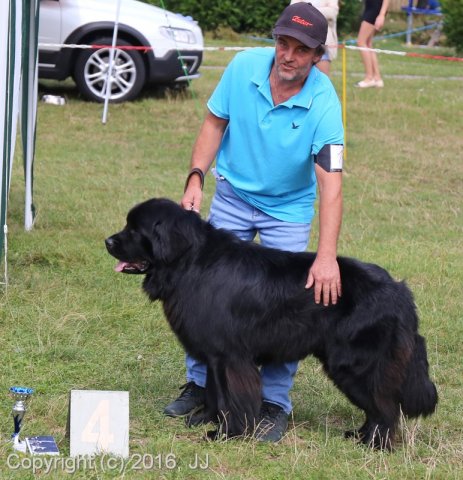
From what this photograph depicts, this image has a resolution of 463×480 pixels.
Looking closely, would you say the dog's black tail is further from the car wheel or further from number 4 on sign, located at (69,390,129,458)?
the car wheel

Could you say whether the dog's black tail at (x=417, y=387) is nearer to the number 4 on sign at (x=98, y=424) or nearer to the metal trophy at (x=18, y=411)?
the number 4 on sign at (x=98, y=424)

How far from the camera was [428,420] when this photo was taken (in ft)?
16.1

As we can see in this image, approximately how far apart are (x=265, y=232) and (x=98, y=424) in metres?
1.29

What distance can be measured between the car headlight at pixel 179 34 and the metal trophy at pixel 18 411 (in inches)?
380

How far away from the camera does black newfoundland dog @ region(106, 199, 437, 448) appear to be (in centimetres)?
433

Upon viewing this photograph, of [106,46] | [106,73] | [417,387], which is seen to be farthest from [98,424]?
[106,73]

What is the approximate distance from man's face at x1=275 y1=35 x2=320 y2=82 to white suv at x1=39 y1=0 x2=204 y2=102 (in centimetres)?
821

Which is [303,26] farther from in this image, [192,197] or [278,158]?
[192,197]

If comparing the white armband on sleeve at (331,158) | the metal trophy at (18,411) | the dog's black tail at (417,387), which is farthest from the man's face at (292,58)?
the metal trophy at (18,411)

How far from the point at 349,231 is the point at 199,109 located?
5.41m

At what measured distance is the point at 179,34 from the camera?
13.5 metres

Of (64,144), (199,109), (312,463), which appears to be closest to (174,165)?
(64,144)

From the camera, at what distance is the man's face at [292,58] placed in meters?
4.32

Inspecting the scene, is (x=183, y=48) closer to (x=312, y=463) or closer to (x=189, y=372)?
(x=189, y=372)
